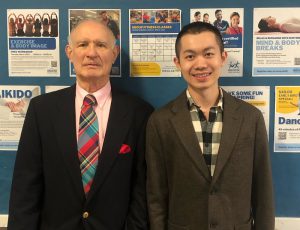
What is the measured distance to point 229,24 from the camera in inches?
69.5

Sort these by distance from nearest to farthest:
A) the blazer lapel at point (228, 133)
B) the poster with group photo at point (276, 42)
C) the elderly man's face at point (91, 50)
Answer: the blazer lapel at point (228, 133) → the elderly man's face at point (91, 50) → the poster with group photo at point (276, 42)

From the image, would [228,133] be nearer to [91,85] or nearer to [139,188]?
[139,188]

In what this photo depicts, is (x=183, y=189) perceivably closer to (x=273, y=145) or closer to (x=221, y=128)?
(x=221, y=128)

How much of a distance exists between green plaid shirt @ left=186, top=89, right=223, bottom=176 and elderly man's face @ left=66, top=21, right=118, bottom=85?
423mm

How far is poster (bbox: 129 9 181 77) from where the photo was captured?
1.78 metres

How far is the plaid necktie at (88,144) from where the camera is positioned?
4.92 feet

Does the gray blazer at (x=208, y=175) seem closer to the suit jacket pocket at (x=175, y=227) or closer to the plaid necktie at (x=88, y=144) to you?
the suit jacket pocket at (x=175, y=227)

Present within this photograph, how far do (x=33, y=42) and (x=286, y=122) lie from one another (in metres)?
1.38

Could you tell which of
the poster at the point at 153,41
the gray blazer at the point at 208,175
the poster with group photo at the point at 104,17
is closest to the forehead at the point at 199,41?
the gray blazer at the point at 208,175

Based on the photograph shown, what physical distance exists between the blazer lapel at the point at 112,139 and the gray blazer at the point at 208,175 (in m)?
0.12

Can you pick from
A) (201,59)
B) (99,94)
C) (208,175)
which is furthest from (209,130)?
(99,94)

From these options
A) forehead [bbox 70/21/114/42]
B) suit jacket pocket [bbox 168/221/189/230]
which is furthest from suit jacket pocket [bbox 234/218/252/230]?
forehead [bbox 70/21/114/42]

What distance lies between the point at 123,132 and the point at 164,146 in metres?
0.19

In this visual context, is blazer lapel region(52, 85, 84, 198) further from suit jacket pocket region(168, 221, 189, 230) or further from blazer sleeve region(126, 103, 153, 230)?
suit jacket pocket region(168, 221, 189, 230)
